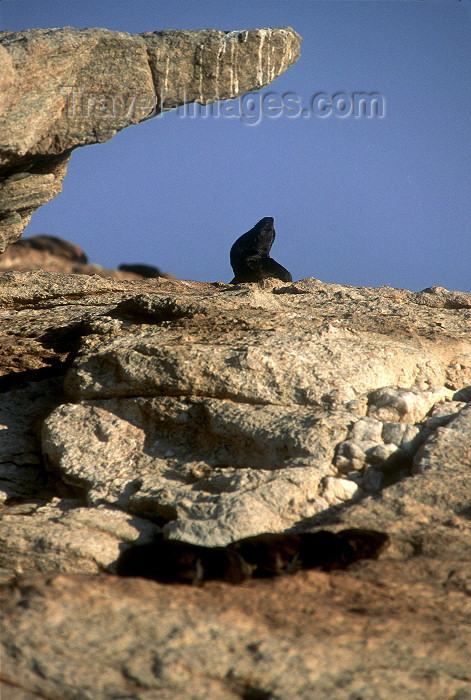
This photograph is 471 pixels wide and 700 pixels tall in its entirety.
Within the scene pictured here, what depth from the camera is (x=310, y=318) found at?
7242 mm

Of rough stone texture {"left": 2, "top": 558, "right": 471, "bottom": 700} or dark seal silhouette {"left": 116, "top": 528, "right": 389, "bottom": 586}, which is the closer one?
rough stone texture {"left": 2, "top": 558, "right": 471, "bottom": 700}

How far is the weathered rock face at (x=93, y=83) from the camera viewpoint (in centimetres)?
904

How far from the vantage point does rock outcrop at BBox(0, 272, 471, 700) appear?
3.11 meters

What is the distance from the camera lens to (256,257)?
13.8 meters

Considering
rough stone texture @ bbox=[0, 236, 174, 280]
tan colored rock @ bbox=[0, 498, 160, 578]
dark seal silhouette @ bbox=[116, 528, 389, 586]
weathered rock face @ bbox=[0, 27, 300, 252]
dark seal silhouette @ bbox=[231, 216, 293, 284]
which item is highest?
weathered rock face @ bbox=[0, 27, 300, 252]

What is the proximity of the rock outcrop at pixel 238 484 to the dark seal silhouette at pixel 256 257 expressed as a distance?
16.5 ft

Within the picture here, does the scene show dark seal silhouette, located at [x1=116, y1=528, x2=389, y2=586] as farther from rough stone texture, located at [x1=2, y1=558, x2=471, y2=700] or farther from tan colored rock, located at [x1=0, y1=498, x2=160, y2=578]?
rough stone texture, located at [x1=2, y1=558, x2=471, y2=700]

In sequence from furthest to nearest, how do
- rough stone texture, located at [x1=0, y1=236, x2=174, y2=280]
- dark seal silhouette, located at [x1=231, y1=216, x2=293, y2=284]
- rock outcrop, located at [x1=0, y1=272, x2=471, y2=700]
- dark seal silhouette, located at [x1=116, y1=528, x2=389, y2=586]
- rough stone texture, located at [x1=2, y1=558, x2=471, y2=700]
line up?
dark seal silhouette, located at [x1=231, y1=216, x2=293, y2=284], rough stone texture, located at [x1=0, y1=236, x2=174, y2=280], dark seal silhouette, located at [x1=116, y1=528, x2=389, y2=586], rock outcrop, located at [x1=0, y1=272, x2=471, y2=700], rough stone texture, located at [x1=2, y1=558, x2=471, y2=700]

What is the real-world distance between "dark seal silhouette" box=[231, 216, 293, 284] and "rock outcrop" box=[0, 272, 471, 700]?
198 inches

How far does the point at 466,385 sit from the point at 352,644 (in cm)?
372

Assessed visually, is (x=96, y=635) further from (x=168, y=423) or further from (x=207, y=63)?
(x=207, y=63)

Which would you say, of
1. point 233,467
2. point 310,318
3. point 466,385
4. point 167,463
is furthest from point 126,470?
point 466,385

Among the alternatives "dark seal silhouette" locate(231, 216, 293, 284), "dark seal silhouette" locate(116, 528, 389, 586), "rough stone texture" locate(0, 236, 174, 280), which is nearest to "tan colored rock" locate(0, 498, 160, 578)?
"dark seal silhouette" locate(116, 528, 389, 586)

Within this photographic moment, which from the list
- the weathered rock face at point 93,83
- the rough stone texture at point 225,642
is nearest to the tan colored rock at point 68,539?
the rough stone texture at point 225,642
